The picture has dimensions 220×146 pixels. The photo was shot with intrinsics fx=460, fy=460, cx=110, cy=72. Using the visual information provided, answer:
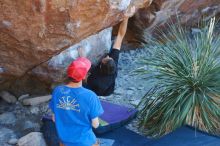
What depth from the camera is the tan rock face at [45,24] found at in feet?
15.0

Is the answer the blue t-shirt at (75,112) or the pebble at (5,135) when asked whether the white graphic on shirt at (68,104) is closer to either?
the blue t-shirt at (75,112)

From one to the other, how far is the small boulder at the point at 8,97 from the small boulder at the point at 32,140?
1063mm

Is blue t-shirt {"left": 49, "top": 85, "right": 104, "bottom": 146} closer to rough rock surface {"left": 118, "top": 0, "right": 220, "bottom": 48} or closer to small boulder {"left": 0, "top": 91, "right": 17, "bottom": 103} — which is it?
small boulder {"left": 0, "top": 91, "right": 17, "bottom": 103}

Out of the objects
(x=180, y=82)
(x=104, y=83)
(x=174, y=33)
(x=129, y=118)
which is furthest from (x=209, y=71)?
(x=104, y=83)

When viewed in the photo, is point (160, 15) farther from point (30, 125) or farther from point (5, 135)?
point (5, 135)

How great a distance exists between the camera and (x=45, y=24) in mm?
4684

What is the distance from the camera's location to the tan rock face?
4562 millimetres

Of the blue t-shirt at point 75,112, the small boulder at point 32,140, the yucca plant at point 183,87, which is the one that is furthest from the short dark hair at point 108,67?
the blue t-shirt at point 75,112

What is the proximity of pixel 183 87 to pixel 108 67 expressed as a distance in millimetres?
1125

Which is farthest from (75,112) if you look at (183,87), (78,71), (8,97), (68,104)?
(8,97)

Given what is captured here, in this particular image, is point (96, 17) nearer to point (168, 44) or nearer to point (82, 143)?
point (168, 44)

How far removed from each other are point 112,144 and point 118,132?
9.6 inches

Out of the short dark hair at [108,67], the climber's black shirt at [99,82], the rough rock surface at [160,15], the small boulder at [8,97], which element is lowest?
the small boulder at [8,97]

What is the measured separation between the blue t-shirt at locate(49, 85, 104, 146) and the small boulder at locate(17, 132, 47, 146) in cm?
87
